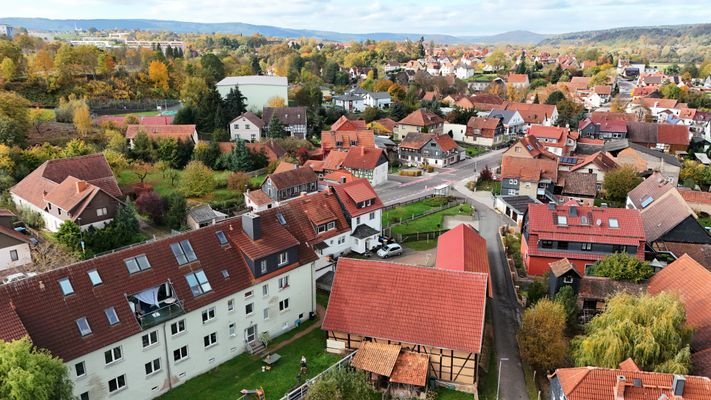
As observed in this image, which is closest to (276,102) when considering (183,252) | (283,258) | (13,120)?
(13,120)

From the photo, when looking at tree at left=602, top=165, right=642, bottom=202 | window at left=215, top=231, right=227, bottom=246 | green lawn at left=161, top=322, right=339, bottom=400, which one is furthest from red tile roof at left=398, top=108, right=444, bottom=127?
green lawn at left=161, top=322, right=339, bottom=400

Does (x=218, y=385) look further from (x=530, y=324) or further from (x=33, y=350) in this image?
(x=530, y=324)

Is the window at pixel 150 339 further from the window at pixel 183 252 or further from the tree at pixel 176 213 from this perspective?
the tree at pixel 176 213

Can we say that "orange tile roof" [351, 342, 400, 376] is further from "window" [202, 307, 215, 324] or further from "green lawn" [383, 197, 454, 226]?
"green lawn" [383, 197, 454, 226]

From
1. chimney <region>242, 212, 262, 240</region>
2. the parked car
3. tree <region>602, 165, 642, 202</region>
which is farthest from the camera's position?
tree <region>602, 165, 642, 202</region>

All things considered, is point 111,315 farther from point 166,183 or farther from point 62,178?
point 166,183

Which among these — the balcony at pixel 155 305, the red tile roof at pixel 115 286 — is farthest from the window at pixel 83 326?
the balcony at pixel 155 305
